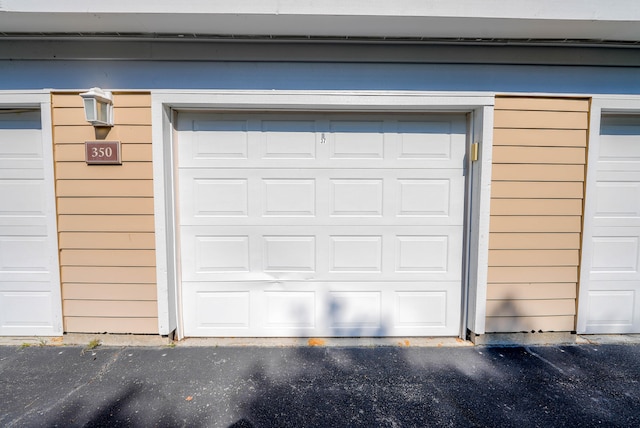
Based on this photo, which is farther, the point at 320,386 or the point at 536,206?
the point at 536,206

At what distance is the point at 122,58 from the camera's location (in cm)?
247

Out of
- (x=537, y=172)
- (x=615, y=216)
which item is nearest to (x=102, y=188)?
(x=537, y=172)

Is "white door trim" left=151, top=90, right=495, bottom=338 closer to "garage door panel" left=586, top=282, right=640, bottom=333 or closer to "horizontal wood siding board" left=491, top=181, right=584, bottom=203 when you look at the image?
"horizontal wood siding board" left=491, top=181, right=584, bottom=203

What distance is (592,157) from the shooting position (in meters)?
2.57

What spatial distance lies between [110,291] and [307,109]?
222 cm

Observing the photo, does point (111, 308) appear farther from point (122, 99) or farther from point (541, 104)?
point (541, 104)

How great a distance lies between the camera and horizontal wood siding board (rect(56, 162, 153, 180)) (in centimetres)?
253

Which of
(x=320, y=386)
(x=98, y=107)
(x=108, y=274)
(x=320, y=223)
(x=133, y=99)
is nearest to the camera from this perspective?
(x=320, y=386)

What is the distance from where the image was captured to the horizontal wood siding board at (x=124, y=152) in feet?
8.26

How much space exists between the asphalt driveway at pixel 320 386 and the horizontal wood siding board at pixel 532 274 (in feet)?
1.86

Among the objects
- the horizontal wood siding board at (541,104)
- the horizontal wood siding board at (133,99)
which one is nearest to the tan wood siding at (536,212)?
the horizontal wood siding board at (541,104)

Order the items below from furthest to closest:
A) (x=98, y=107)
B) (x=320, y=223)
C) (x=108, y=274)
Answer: (x=320, y=223)
(x=108, y=274)
(x=98, y=107)

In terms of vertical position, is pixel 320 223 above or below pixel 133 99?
below

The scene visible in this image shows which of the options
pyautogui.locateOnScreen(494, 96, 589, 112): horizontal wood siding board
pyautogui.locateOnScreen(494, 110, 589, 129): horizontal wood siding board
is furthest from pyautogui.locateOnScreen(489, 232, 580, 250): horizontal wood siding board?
pyautogui.locateOnScreen(494, 96, 589, 112): horizontal wood siding board
